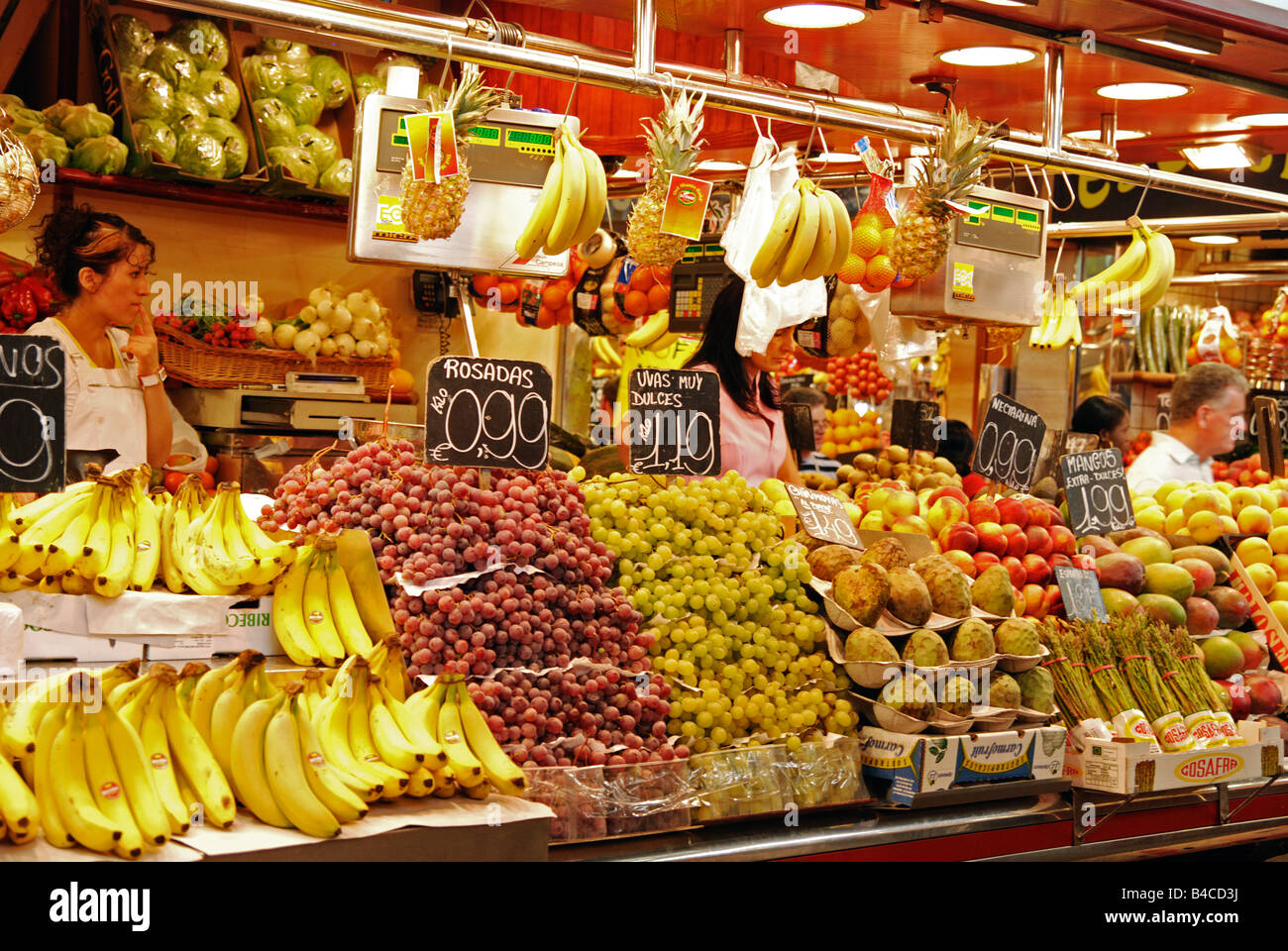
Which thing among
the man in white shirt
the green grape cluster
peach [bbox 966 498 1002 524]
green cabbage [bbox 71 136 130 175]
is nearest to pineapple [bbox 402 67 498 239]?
the green grape cluster

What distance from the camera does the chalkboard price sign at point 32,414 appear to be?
90.4 inches

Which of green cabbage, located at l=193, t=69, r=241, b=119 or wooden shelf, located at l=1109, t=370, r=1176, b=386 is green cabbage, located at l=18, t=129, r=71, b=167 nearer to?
green cabbage, located at l=193, t=69, r=241, b=119

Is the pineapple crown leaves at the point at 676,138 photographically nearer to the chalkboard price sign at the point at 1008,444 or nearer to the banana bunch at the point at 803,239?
the banana bunch at the point at 803,239

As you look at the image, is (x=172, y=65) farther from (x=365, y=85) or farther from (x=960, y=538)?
(x=960, y=538)

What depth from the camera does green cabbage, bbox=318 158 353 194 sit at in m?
5.52

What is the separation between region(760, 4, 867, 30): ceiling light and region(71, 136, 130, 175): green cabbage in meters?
2.62

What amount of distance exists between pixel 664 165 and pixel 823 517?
3.35 feet

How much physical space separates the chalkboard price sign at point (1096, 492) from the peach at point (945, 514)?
13.5 inches

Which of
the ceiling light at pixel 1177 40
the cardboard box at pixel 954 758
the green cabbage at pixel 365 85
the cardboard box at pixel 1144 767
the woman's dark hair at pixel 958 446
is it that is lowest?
the cardboard box at pixel 1144 767

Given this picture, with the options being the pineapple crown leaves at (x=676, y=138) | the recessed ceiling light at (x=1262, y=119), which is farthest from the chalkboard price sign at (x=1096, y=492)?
the recessed ceiling light at (x=1262, y=119)

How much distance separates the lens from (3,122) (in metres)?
3.09
